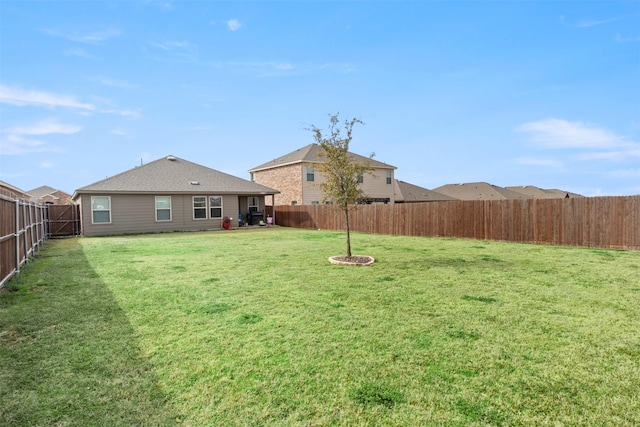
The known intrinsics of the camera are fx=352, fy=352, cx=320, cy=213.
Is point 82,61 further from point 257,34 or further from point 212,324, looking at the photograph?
point 212,324

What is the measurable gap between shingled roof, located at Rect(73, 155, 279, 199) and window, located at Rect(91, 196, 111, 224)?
0.57 meters

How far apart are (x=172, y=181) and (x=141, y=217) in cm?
281

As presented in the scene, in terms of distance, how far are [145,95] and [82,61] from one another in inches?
88.0

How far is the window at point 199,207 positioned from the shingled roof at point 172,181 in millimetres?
660

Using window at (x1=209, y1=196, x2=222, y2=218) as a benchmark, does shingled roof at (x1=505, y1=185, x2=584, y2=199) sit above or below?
above

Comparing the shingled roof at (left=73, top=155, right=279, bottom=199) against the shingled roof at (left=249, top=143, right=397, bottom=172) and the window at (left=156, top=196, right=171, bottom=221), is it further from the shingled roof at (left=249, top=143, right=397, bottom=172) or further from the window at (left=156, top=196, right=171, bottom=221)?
the shingled roof at (left=249, top=143, right=397, bottom=172)

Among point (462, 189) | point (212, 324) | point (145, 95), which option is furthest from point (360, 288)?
point (462, 189)

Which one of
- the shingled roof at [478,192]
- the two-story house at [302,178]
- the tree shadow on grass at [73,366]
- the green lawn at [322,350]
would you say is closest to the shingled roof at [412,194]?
the shingled roof at [478,192]

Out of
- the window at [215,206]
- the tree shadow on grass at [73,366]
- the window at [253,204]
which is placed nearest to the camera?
the tree shadow on grass at [73,366]

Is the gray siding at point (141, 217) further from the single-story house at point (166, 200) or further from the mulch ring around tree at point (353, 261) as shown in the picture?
the mulch ring around tree at point (353, 261)

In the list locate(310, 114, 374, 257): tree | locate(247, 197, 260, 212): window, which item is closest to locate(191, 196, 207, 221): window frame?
locate(247, 197, 260, 212): window

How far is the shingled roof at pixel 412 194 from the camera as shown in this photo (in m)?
36.4

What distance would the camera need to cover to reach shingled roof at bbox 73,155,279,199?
19.0 metres

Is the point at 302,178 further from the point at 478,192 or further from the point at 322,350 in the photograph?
the point at 322,350
